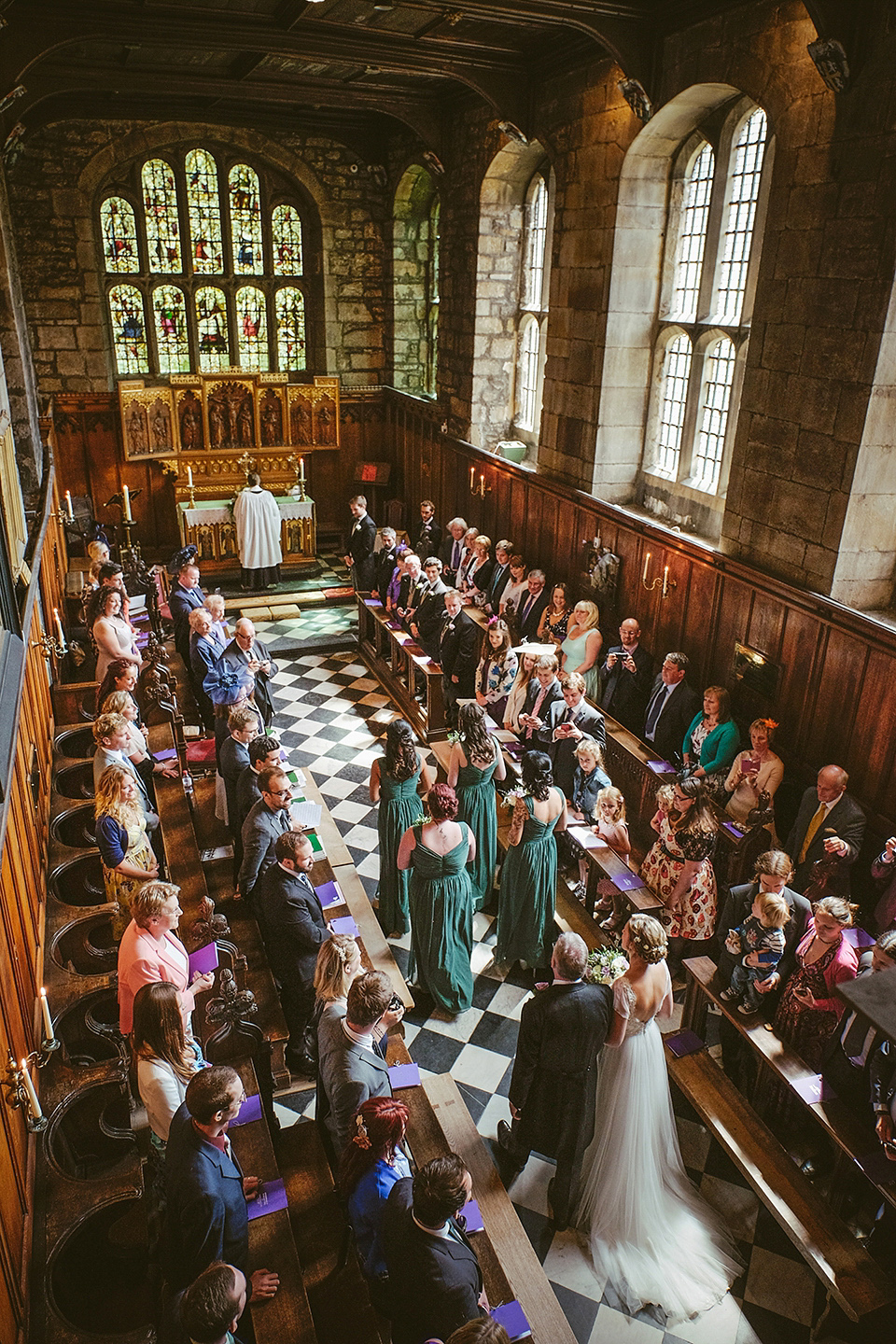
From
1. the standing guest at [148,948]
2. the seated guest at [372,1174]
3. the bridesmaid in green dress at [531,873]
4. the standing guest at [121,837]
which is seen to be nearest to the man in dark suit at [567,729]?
the bridesmaid in green dress at [531,873]

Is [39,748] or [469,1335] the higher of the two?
[469,1335]

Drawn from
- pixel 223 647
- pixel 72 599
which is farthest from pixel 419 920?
pixel 72 599

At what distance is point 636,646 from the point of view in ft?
24.4

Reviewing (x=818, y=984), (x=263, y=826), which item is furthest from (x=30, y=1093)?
(x=818, y=984)

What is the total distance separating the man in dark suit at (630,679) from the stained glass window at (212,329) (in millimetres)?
8887

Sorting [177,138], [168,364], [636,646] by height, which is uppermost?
[177,138]

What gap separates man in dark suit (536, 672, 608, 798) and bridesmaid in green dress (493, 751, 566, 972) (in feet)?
2.85

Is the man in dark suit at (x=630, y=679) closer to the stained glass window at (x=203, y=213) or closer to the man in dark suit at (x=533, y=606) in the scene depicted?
the man in dark suit at (x=533, y=606)

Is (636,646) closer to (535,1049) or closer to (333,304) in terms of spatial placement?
(535,1049)

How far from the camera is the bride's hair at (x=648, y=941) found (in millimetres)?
3906

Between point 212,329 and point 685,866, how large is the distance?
38.4 ft

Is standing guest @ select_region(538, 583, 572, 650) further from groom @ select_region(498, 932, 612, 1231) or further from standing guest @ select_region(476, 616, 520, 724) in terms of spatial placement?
groom @ select_region(498, 932, 612, 1231)

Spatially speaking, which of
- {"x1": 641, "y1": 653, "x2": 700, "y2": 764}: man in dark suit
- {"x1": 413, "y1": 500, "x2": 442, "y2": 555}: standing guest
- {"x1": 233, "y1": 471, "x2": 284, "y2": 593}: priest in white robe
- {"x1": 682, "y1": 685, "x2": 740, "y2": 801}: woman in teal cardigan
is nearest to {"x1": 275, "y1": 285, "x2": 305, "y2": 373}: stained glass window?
{"x1": 233, "y1": 471, "x2": 284, "y2": 593}: priest in white robe

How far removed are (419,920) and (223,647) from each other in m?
3.42
